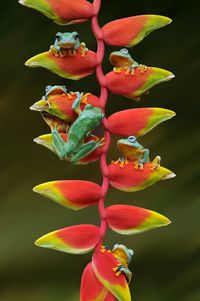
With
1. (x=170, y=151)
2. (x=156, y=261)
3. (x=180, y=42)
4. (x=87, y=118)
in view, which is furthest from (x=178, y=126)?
(x=87, y=118)

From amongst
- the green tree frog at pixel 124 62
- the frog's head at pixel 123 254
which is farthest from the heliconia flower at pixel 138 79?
the frog's head at pixel 123 254

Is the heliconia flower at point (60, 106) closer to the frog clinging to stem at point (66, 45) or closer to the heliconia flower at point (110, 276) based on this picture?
the frog clinging to stem at point (66, 45)

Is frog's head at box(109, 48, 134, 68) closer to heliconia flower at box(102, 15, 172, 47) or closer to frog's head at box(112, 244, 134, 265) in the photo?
heliconia flower at box(102, 15, 172, 47)

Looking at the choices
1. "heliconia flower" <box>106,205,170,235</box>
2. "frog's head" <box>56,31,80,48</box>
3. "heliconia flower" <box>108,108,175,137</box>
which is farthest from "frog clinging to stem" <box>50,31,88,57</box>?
"heliconia flower" <box>106,205,170,235</box>

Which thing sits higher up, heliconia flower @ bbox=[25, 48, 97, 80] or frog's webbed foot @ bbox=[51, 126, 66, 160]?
heliconia flower @ bbox=[25, 48, 97, 80]

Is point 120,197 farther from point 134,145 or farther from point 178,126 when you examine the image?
point 134,145

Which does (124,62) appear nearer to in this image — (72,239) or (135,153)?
(135,153)
